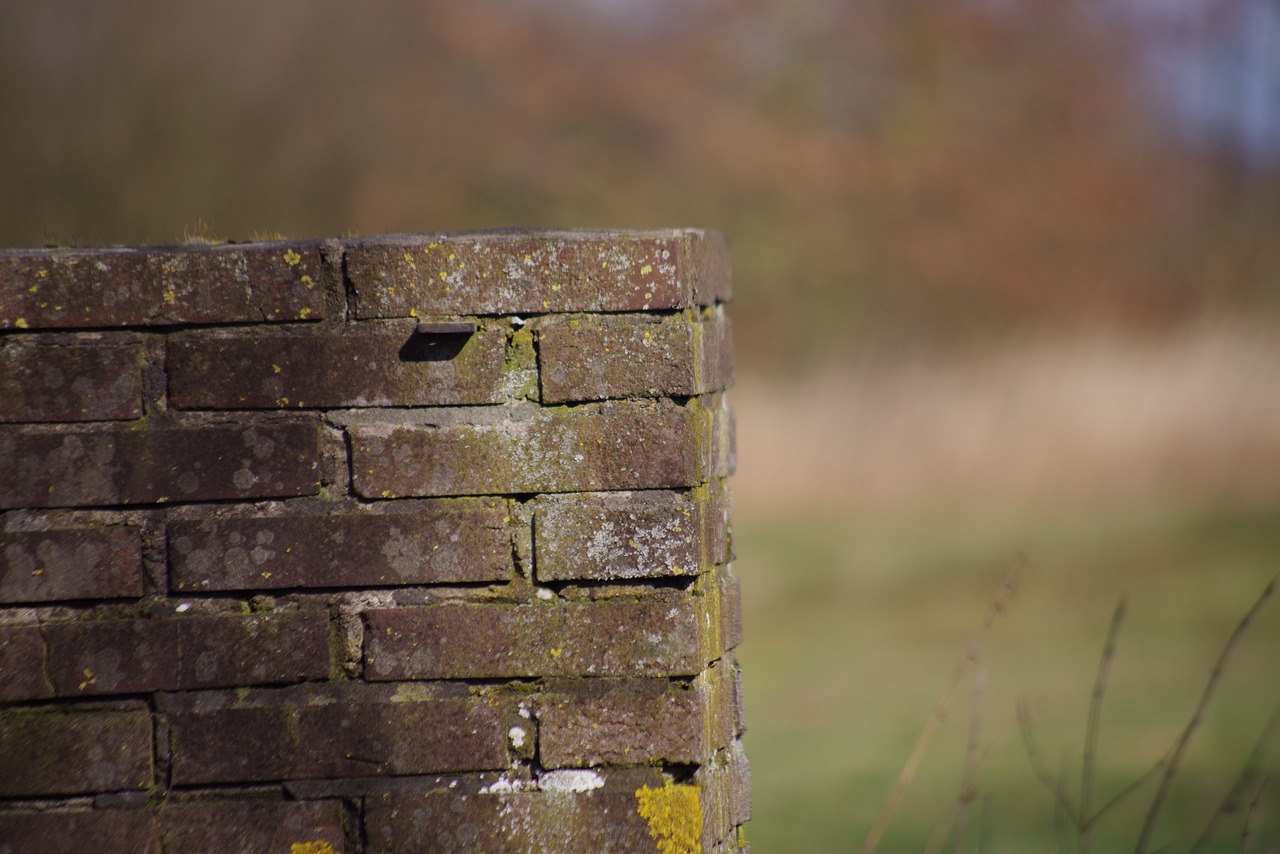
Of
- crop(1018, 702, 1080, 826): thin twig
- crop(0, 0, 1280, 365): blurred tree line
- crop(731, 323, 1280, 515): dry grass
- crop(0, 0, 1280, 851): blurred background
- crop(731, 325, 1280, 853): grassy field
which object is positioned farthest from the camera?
crop(0, 0, 1280, 365): blurred tree line

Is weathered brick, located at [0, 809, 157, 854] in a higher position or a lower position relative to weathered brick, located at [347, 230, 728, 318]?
lower

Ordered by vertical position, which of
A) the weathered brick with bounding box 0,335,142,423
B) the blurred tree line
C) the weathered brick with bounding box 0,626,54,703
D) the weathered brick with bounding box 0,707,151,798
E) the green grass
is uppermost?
the blurred tree line

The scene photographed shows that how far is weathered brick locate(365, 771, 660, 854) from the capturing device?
1.50 meters

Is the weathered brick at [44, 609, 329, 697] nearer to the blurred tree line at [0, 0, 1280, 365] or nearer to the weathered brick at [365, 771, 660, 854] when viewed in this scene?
the weathered brick at [365, 771, 660, 854]

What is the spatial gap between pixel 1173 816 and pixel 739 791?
157 inches

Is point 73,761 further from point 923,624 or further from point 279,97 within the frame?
point 279,97

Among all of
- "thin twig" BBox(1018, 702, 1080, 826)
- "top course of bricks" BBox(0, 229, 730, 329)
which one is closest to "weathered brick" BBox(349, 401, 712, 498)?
"top course of bricks" BBox(0, 229, 730, 329)

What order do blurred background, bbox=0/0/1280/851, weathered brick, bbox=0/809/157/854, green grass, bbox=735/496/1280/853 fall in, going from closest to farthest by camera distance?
weathered brick, bbox=0/809/157/854 → green grass, bbox=735/496/1280/853 → blurred background, bbox=0/0/1280/851

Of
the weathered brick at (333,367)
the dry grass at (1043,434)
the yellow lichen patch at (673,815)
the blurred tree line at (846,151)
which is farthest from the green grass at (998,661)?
the blurred tree line at (846,151)

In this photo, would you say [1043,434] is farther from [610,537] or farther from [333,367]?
[333,367]

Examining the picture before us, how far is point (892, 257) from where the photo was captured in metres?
22.8

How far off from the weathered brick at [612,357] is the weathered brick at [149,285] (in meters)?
0.33

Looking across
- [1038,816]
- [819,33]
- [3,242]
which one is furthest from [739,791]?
[819,33]

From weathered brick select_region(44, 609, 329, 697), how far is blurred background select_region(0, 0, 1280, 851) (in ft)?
1.95
